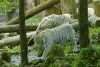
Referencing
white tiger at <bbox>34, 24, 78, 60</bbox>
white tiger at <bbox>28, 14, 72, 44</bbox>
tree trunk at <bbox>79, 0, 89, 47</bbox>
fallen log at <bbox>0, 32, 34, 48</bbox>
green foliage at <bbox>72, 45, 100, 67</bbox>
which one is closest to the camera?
green foliage at <bbox>72, 45, 100, 67</bbox>

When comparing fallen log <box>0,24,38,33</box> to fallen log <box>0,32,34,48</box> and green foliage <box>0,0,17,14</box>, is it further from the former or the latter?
green foliage <box>0,0,17,14</box>

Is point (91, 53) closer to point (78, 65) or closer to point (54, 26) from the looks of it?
point (78, 65)

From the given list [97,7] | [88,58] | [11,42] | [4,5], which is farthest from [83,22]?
[97,7]

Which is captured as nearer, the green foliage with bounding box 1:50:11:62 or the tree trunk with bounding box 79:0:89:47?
the tree trunk with bounding box 79:0:89:47

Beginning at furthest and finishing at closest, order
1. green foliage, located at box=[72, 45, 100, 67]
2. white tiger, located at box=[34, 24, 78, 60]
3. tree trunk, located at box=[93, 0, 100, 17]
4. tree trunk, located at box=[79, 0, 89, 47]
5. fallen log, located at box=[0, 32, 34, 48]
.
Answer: tree trunk, located at box=[93, 0, 100, 17] < fallen log, located at box=[0, 32, 34, 48] < white tiger, located at box=[34, 24, 78, 60] < tree trunk, located at box=[79, 0, 89, 47] < green foliage, located at box=[72, 45, 100, 67]

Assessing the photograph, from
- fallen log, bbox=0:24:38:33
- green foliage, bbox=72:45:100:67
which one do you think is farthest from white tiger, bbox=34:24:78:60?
fallen log, bbox=0:24:38:33

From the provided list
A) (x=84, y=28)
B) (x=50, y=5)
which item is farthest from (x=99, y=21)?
(x=84, y=28)

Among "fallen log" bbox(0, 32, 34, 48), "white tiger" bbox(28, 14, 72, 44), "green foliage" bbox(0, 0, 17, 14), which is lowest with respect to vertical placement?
"fallen log" bbox(0, 32, 34, 48)

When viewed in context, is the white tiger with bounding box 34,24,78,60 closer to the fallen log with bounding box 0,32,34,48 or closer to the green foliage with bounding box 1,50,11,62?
the green foliage with bounding box 1,50,11,62

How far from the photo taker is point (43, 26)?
27.2ft

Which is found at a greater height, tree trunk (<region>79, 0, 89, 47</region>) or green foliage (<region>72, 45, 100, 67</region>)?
tree trunk (<region>79, 0, 89, 47</region>)

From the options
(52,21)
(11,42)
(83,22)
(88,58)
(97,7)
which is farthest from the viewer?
(97,7)

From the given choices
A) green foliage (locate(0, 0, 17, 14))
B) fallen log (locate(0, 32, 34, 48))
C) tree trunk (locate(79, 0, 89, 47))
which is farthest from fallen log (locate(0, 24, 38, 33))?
tree trunk (locate(79, 0, 89, 47))

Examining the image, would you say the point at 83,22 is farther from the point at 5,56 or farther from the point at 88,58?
the point at 5,56
